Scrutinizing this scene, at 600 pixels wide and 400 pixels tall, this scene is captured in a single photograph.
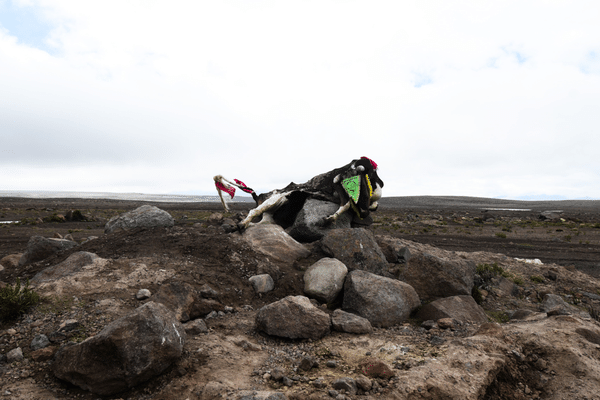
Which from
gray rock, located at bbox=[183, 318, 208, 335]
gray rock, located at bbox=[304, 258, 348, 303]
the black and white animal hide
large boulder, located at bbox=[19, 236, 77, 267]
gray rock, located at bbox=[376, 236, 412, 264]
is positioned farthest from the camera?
the black and white animal hide

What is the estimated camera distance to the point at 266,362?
164 inches

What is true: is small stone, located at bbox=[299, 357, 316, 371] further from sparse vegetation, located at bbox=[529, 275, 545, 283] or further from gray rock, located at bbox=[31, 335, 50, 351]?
sparse vegetation, located at bbox=[529, 275, 545, 283]

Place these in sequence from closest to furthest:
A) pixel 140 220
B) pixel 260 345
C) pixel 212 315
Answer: pixel 260 345, pixel 212 315, pixel 140 220

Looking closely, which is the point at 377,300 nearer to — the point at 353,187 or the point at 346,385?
the point at 346,385

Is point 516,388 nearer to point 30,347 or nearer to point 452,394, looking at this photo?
point 452,394

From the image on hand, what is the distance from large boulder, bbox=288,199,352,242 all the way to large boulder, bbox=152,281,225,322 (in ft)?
12.7

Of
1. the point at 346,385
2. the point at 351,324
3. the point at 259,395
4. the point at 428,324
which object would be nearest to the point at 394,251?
the point at 428,324

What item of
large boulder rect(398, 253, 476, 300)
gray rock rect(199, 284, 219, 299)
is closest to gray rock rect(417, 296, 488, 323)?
large boulder rect(398, 253, 476, 300)

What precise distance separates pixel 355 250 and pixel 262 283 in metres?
2.18

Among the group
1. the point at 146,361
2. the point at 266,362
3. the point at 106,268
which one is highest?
the point at 106,268

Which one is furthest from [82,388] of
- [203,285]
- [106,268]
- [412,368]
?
[412,368]

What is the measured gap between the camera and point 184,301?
5.28 metres

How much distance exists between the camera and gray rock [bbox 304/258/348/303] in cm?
632

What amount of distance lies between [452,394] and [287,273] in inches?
159
